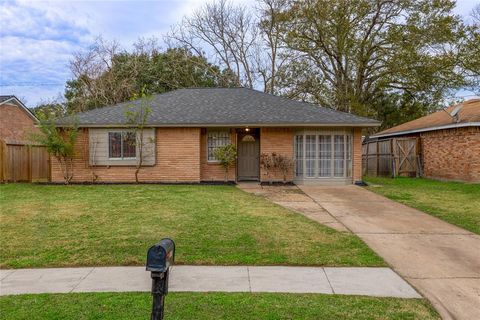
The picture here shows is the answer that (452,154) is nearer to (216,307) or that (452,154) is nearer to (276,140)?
(276,140)

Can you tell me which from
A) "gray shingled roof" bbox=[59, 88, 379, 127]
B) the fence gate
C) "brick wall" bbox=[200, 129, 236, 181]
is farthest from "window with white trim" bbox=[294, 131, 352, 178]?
the fence gate

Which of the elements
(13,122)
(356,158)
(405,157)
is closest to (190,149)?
(356,158)

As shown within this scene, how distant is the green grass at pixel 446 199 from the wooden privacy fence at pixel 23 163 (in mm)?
13529

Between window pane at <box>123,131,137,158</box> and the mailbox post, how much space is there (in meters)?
12.9

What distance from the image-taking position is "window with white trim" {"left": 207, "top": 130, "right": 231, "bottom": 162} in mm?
15617

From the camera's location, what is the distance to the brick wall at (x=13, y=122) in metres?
23.3

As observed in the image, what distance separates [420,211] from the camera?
31.0 feet

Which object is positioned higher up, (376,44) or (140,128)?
(376,44)

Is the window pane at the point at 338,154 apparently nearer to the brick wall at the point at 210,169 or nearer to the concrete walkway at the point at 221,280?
the brick wall at the point at 210,169

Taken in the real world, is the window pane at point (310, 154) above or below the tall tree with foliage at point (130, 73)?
below

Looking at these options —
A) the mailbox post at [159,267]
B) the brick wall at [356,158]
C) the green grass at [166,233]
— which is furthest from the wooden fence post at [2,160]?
the mailbox post at [159,267]

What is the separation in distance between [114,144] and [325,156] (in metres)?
8.47

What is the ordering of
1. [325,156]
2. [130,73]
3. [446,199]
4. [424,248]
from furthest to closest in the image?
[130,73]
[325,156]
[446,199]
[424,248]

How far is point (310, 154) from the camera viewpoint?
597 inches
